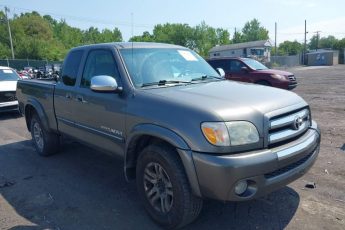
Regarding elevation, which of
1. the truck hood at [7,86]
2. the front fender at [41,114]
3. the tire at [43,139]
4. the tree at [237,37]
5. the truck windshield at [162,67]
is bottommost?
the tire at [43,139]

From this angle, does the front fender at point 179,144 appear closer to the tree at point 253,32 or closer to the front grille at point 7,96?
the front grille at point 7,96

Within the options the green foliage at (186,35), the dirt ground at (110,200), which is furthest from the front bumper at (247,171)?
the green foliage at (186,35)

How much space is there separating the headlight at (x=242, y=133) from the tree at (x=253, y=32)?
111m

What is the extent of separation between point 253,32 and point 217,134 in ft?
375

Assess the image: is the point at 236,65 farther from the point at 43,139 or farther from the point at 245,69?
the point at 43,139

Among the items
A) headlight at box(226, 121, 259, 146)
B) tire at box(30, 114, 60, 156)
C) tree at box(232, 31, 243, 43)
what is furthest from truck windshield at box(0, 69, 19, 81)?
tree at box(232, 31, 243, 43)

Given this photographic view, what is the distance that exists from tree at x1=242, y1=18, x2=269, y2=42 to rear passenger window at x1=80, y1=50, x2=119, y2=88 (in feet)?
361

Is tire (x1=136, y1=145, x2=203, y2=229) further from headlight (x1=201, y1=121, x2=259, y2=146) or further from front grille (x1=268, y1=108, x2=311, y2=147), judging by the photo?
front grille (x1=268, y1=108, x2=311, y2=147)

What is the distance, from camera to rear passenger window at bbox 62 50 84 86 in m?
5.08

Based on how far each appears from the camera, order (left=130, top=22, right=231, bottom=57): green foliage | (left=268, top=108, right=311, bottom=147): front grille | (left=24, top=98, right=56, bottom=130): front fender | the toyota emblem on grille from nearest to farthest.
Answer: (left=268, top=108, right=311, bottom=147): front grille
the toyota emblem on grille
(left=24, top=98, right=56, bottom=130): front fender
(left=130, top=22, right=231, bottom=57): green foliage

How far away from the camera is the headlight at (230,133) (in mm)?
3010

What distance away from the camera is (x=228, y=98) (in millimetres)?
3438

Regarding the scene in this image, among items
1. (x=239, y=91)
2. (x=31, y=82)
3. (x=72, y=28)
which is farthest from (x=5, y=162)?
(x=72, y=28)

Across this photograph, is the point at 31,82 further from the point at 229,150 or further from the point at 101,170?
the point at 229,150
